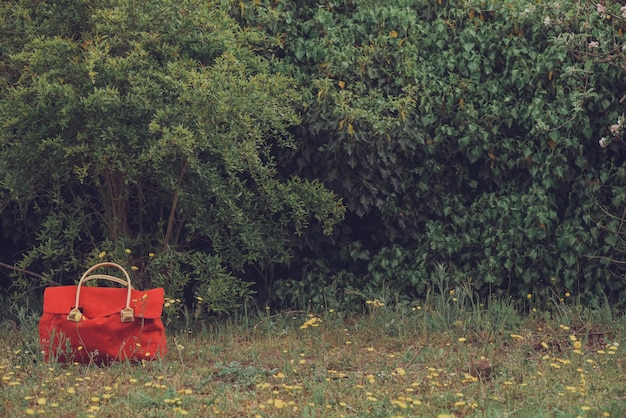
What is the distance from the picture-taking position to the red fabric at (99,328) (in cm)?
543

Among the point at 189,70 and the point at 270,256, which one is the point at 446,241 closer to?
the point at 270,256

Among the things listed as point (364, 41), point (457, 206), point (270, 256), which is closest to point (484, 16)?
point (364, 41)

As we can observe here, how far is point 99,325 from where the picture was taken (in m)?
5.41

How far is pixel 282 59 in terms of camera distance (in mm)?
6977

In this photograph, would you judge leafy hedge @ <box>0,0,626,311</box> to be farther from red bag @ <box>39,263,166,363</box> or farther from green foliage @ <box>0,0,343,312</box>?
red bag @ <box>39,263,166,363</box>

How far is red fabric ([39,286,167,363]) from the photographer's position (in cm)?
543

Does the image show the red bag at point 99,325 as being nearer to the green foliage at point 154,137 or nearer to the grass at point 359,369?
the grass at point 359,369

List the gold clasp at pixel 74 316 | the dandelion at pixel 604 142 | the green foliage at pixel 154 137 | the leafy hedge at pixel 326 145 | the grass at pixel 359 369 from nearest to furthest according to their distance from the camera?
the grass at pixel 359 369, the gold clasp at pixel 74 316, the green foliage at pixel 154 137, the leafy hedge at pixel 326 145, the dandelion at pixel 604 142

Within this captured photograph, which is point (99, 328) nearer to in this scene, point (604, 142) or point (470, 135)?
point (470, 135)

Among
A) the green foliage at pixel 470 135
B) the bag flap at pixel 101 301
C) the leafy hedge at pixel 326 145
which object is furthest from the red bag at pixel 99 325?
the green foliage at pixel 470 135

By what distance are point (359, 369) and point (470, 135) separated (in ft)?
7.37

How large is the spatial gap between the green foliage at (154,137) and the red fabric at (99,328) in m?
0.79

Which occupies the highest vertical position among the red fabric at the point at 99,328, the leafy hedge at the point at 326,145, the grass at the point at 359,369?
the leafy hedge at the point at 326,145

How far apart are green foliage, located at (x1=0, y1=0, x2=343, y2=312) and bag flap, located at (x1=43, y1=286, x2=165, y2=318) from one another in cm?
76
